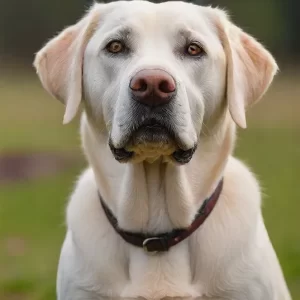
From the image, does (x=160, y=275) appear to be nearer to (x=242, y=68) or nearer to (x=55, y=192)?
(x=242, y=68)

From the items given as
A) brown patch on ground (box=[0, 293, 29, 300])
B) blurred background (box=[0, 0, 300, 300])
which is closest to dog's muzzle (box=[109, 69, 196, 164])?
blurred background (box=[0, 0, 300, 300])

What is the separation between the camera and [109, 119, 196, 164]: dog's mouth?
3893mm

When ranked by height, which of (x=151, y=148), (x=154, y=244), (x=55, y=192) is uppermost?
Answer: (x=151, y=148)

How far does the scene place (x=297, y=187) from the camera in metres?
11.3

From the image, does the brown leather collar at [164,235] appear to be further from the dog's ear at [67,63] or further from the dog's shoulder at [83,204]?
the dog's ear at [67,63]

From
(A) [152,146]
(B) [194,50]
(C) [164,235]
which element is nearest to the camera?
(A) [152,146]

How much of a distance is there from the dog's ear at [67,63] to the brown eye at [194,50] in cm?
50

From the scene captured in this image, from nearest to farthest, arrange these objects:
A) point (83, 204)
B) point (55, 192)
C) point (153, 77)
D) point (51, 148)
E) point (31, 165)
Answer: point (153, 77) < point (83, 204) < point (55, 192) < point (31, 165) < point (51, 148)

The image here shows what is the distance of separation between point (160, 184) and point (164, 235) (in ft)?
0.80

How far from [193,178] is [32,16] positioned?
2241 centimetres

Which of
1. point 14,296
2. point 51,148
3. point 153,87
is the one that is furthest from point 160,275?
point 51,148

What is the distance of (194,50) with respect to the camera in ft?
13.7

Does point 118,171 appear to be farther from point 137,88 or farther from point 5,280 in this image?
point 5,280

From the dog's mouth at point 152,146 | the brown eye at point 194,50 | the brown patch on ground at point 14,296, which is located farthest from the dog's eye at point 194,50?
the brown patch on ground at point 14,296
